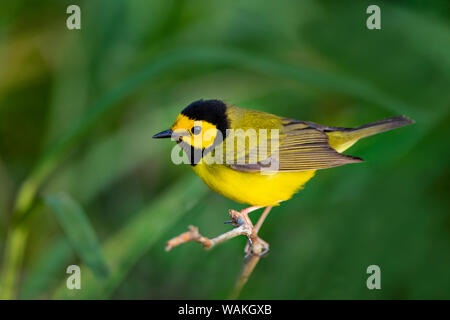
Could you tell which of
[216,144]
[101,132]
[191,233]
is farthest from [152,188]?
[191,233]

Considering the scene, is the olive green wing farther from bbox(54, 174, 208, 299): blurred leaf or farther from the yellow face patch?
bbox(54, 174, 208, 299): blurred leaf

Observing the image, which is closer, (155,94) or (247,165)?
(247,165)

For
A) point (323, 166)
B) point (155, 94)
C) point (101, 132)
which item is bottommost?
point (323, 166)

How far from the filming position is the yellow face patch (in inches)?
58.7

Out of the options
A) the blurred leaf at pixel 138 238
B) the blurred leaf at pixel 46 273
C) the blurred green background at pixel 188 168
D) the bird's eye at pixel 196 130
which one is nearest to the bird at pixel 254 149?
the bird's eye at pixel 196 130

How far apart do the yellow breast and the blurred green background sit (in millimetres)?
387

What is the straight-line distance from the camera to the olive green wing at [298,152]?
166 cm

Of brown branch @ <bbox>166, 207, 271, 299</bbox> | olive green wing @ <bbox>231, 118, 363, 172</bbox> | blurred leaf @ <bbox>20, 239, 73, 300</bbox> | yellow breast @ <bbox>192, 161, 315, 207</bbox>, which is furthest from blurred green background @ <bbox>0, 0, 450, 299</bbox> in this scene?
brown branch @ <bbox>166, 207, 271, 299</bbox>

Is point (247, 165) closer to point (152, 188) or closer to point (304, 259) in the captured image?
point (304, 259)

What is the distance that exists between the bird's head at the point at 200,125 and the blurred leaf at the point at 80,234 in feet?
1.51

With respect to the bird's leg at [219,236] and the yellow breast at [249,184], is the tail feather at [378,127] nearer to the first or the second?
the yellow breast at [249,184]

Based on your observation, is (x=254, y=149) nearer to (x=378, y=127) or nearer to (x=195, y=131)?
(x=195, y=131)

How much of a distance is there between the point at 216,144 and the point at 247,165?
0.12 m

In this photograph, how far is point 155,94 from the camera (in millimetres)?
3359
